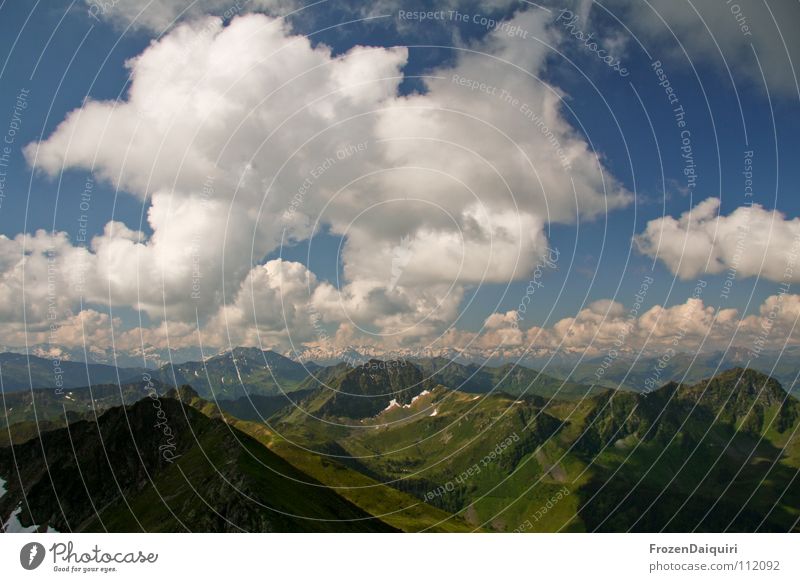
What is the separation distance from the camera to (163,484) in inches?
5969
